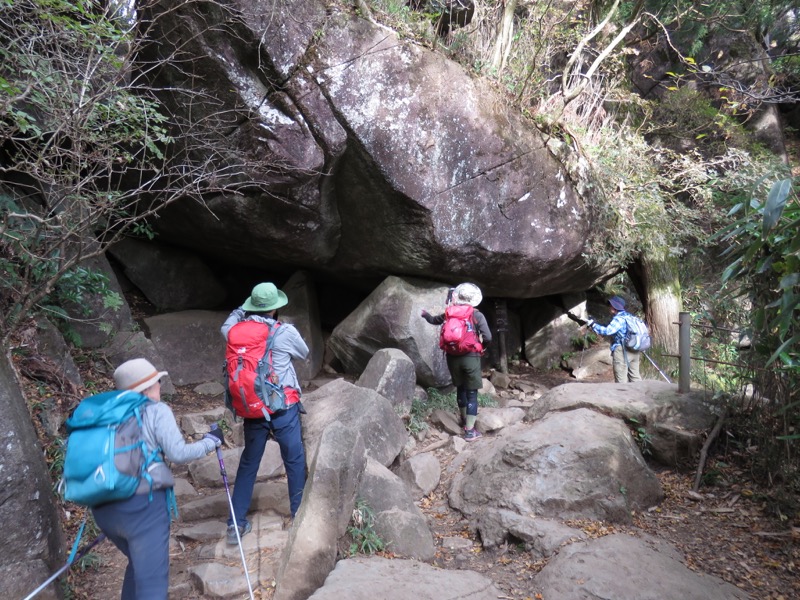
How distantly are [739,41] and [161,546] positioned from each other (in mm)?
15322

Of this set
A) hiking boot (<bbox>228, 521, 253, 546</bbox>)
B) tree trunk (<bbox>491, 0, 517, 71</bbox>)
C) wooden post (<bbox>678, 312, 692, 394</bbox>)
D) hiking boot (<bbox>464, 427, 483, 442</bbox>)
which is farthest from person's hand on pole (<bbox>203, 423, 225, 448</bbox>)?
tree trunk (<bbox>491, 0, 517, 71</bbox>)

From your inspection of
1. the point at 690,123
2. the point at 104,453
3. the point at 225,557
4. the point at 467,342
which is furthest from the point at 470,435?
the point at 690,123

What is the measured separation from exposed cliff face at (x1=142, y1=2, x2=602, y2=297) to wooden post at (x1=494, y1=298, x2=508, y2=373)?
1149 mm

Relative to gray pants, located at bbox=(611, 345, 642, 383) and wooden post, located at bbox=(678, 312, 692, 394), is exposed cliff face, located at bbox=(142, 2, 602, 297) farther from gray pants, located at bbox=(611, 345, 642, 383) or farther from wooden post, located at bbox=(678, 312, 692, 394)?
wooden post, located at bbox=(678, 312, 692, 394)

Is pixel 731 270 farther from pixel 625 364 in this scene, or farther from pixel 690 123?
pixel 690 123

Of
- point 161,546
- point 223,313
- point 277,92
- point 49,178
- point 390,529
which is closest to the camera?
point 161,546

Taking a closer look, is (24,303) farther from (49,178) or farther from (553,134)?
(553,134)

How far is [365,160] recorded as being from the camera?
6.75 meters

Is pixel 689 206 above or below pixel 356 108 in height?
below

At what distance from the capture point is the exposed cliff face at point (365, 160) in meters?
6.33

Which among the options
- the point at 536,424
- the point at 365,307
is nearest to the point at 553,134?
the point at 365,307

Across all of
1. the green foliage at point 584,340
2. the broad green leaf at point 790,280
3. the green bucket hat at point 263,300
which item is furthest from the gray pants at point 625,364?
the green bucket hat at point 263,300

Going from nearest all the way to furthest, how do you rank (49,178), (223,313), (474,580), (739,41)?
(474,580)
(49,178)
(223,313)
(739,41)

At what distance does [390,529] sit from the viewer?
3.78 m
